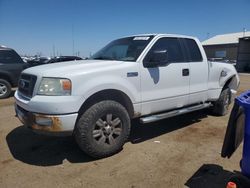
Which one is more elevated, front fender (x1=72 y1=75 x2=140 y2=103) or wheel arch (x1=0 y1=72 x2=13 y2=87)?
front fender (x1=72 y1=75 x2=140 y2=103)

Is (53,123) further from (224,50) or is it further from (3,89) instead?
(224,50)

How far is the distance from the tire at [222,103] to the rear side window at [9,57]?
7.44 metres

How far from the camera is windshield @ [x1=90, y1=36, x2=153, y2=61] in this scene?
14.4 feet

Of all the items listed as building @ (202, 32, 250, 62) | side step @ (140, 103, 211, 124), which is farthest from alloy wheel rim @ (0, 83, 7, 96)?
building @ (202, 32, 250, 62)

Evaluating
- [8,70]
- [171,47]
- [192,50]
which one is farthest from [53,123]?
[8,70]

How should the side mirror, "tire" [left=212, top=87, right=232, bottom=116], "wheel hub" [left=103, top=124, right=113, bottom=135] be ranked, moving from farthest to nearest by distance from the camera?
"tire" [left=212, top=87, right=232, bottom=116]
the side mirror
"wheel hub" [left=103, top=124, right=113, bottom=135]

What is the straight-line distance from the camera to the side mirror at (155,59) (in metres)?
4.15

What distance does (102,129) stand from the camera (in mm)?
3750

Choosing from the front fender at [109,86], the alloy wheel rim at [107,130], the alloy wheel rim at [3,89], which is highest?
the front fender at [109,86]

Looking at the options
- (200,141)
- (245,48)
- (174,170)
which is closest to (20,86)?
(174,170)

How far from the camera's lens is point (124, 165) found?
3615mm

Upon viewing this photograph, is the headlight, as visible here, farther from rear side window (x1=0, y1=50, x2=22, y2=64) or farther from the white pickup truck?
rear side window (x1=0, y1=50, x2=22, y2=64)

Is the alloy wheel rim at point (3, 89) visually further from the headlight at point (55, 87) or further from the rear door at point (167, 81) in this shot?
the rear door at point (167, 81)

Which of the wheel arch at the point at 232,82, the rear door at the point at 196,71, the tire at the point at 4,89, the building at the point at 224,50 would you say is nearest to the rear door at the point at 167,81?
the rear door at the point at 196,71
